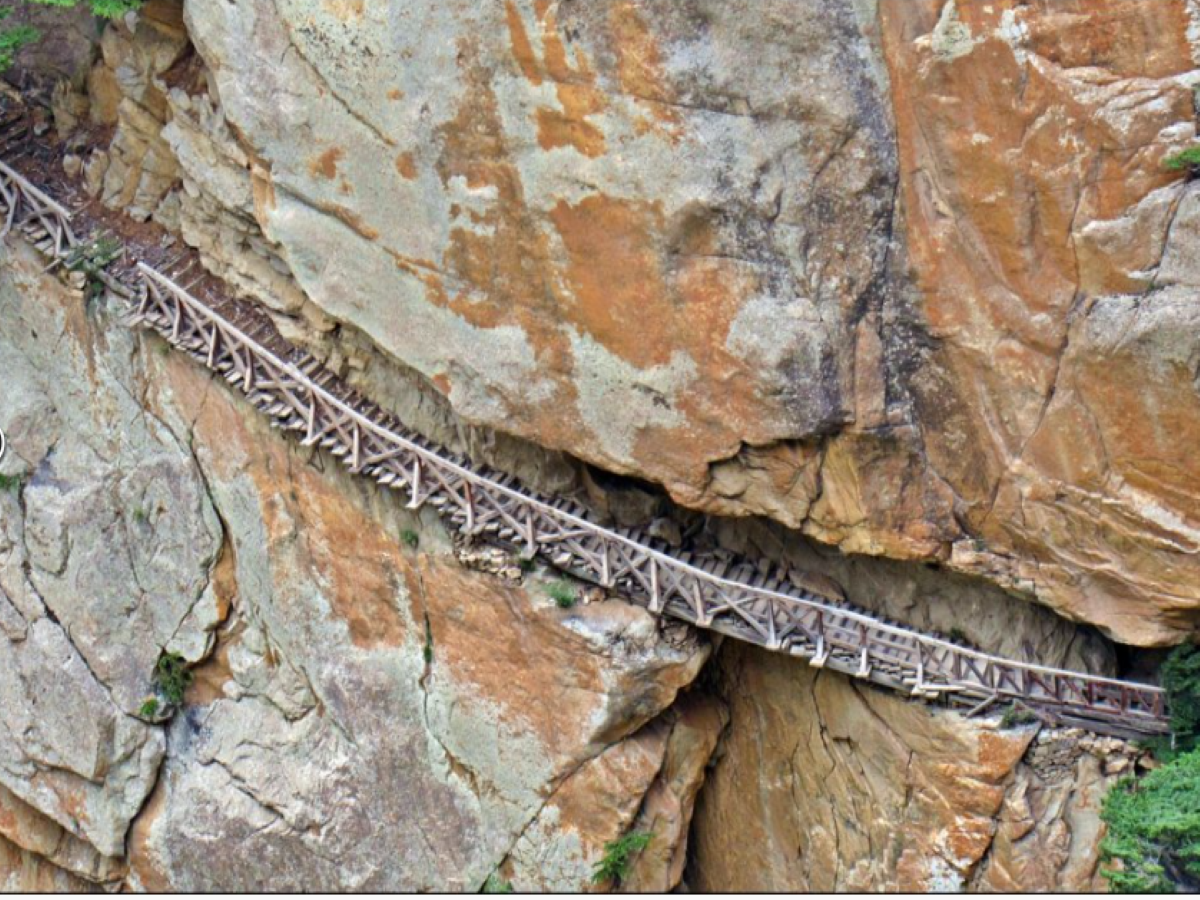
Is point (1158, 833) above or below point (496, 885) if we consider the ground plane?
above

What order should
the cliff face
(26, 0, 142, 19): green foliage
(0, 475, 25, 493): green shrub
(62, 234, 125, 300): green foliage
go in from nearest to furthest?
the cliff face
(26, 0, 142, 19): green foliage
(62, 234, 125, 300): green foliage
(0, 475, 25, 493): green shrub

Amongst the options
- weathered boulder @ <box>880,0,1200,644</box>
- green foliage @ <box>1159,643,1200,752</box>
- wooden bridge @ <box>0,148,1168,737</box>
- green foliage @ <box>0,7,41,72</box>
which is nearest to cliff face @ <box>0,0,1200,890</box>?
weathered boulder @ <box>880,0,1200,644</box>

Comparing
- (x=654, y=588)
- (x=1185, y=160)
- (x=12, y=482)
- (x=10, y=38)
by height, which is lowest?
(x=12, y=482)

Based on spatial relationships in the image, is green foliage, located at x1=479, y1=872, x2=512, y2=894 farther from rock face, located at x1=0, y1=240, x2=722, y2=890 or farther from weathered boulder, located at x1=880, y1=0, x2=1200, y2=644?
weathered boulder, located at x1=880, y1=0, x2=1200, y2=644

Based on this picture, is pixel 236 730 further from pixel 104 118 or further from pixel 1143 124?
pixel 1143 124

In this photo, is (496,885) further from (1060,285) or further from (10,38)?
(10,38)

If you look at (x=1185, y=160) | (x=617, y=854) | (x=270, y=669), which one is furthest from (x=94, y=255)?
(x=1185, y=160)

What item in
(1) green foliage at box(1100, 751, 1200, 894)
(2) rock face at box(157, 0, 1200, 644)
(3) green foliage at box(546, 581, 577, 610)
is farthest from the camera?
(3) green foliage at box(546, 581, 577, 610)

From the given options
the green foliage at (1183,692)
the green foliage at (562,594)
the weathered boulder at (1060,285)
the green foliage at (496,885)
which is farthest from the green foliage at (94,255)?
the green foliage at (1183,692)

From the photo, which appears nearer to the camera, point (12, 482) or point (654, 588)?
point (654, 588)
